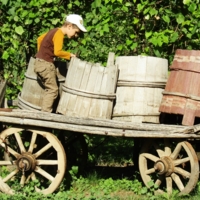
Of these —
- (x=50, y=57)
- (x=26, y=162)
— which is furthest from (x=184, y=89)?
(x=26, y=162)

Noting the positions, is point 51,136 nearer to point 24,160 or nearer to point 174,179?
point 24,160

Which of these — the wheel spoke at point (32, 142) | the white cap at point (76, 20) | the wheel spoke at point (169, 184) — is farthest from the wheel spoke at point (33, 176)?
the white cap at point (76, 20)

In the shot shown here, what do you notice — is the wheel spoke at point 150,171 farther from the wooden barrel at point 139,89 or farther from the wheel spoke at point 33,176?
the wheel spoke at point 33,176

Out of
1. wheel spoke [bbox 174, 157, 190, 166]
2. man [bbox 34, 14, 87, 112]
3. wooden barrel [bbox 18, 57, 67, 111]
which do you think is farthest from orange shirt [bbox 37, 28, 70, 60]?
wheel spoke [bbox 174, 157, 190, 166]

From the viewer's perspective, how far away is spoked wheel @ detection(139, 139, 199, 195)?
19.7 feet

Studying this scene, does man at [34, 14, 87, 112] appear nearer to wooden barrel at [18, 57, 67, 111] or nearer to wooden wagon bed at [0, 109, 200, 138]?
wooden barrel at [18, 57, 67, 111]

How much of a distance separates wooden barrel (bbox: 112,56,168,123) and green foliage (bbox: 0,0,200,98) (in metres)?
0.39

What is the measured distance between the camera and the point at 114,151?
337 inches

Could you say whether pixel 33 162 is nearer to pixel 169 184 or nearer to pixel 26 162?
pixel 26 162

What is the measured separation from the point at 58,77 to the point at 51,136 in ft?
2.65

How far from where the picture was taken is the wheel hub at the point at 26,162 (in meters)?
6.20

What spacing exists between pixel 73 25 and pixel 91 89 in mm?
814

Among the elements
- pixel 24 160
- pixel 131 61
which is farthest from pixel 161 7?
pixel 24 160

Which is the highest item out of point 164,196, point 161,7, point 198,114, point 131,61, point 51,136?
point 161,7
